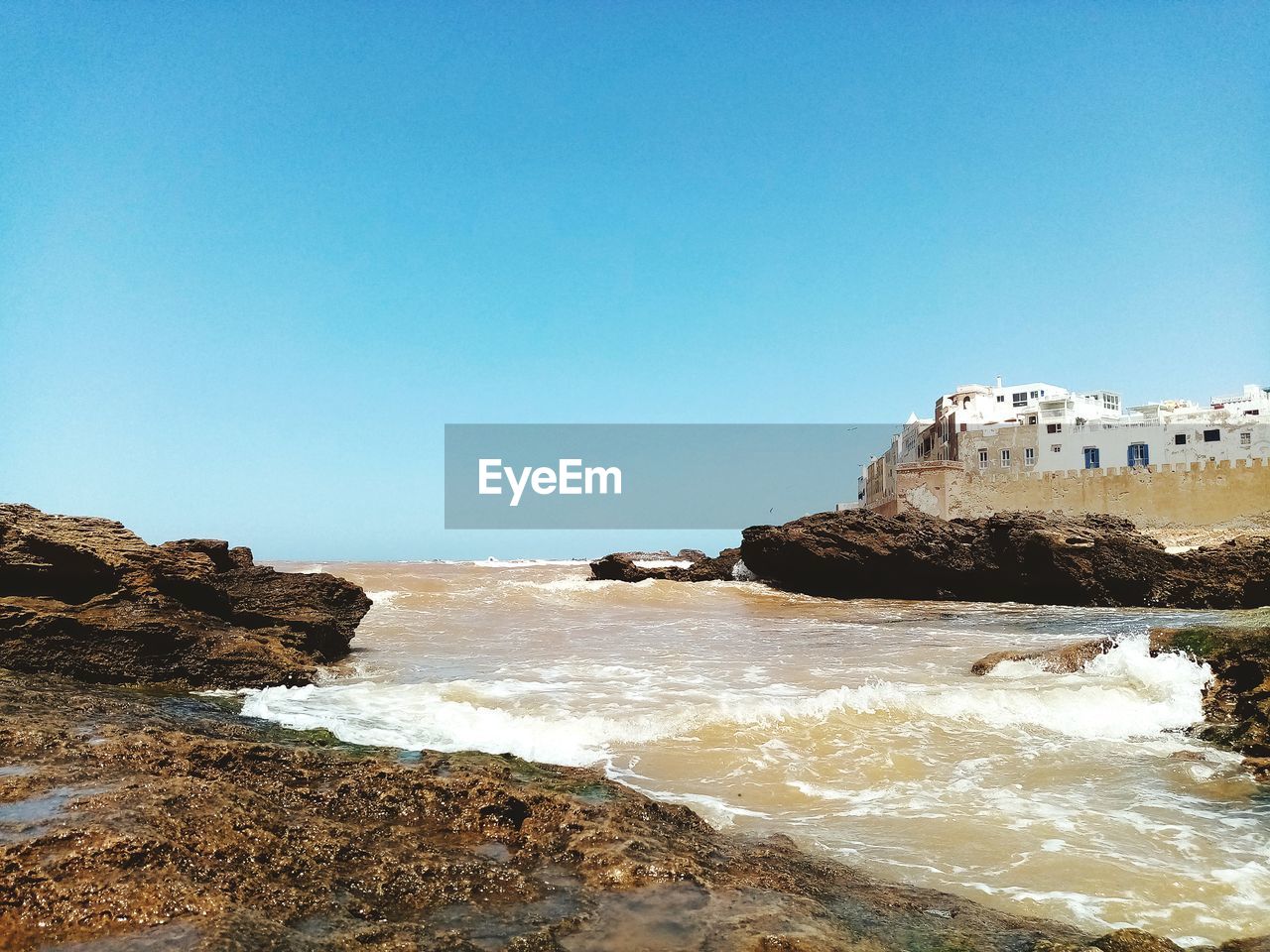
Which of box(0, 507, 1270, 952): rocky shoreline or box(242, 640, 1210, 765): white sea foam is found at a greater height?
box(0, 507, 1270, 952): rocky shoreline

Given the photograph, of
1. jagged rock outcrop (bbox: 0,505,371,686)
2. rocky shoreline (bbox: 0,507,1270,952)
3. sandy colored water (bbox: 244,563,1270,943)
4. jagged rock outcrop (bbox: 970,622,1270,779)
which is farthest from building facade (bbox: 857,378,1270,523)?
rocky shoreline (bbox: 0,507,1270,952)

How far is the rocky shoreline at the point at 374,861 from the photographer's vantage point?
2.48 meters

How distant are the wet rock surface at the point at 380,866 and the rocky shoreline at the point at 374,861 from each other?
10mm

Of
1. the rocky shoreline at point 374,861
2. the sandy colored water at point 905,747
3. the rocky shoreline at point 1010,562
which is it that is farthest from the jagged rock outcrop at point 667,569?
the rocky shoreline at point 374,861

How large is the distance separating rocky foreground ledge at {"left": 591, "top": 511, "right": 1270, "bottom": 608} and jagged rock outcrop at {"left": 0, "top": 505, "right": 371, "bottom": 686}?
63.8 feet

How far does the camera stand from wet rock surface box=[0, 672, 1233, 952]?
2471mm

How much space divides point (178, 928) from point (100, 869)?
19.6 inches

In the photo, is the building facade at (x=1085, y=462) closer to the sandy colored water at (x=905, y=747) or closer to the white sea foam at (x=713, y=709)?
the sandy colored water at (x=905, y=747)

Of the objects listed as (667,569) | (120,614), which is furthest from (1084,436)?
(120,614)

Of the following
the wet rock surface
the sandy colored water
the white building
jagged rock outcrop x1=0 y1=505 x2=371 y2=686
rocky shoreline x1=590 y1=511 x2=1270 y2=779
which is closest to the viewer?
the wet rock surface

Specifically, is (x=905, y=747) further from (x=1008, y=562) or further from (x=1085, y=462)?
(x=1085, y=462)

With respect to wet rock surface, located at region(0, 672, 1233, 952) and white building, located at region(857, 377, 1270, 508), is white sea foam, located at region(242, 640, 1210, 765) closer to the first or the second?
wet rock surface, located at region(0, 672, 1233, 952)

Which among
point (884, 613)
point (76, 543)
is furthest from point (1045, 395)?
point (76, 543)

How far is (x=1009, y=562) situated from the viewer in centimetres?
2402
